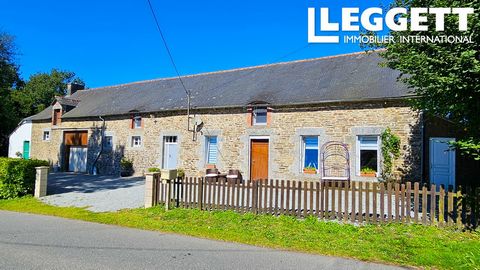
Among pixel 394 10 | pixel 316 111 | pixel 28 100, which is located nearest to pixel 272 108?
pixel 316 111

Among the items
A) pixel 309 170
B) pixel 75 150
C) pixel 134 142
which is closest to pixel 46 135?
pixel 75 150

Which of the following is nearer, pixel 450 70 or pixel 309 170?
pixel 450 70

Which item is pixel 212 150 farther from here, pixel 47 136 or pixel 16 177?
pixel 47 136

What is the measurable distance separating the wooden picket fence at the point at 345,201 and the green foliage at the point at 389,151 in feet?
15.7

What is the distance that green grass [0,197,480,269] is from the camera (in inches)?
215

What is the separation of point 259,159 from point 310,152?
2.65 metres

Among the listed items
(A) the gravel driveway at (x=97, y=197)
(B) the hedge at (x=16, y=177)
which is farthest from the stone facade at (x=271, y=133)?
(B) the hedge at (x=16, y=177)

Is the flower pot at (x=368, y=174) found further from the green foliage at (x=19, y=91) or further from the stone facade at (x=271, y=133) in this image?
the green foliage at (x=19, y=91)

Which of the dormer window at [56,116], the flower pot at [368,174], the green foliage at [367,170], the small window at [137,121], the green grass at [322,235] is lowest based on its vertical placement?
the green grass at [322,235]

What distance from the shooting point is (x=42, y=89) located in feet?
151

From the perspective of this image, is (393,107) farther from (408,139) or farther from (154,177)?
(154,177)

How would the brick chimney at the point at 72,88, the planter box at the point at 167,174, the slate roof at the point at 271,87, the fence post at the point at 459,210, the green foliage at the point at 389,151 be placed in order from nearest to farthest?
the fence post at the point at 459,210, the planter box at the point at 167,174, the green foliage at the point at 389,151, the slate roof at the point at 271,87, the brick chimney at the point at 72,88

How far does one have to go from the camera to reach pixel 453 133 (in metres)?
13.1

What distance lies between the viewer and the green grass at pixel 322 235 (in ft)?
17.9
